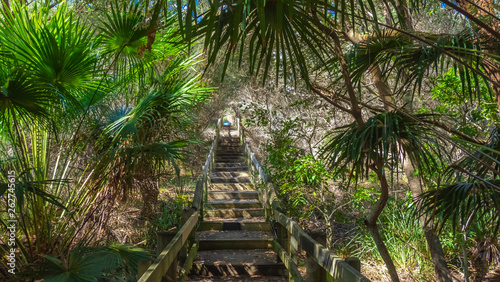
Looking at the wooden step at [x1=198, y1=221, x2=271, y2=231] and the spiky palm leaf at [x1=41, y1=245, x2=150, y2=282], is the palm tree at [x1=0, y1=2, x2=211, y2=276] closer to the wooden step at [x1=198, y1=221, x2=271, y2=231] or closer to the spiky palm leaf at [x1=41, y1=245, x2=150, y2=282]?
the spiky palm leaf at [x1=41, y1=245, x2=150, y2=282]

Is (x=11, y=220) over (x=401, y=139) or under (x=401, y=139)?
under

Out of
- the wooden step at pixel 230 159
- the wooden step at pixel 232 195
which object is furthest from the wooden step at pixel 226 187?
the wooden step at pixel 230 159

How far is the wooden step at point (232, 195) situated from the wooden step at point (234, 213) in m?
1.23

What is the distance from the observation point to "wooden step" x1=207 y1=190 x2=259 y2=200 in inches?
378

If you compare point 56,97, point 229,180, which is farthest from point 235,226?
point 56,97

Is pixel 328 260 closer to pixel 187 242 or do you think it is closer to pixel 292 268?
pixel 292 268

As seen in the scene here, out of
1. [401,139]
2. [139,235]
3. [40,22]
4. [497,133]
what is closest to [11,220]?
[40,22]

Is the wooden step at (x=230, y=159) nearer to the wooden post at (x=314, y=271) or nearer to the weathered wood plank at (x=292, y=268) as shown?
the weathered wood plank at (x=292, y=268)

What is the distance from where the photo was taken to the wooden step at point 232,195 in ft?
31.5

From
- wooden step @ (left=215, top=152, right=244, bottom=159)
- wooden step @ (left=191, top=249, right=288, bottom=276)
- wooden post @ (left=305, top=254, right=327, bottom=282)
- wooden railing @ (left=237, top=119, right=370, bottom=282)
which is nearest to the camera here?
wooden railing @ (left=237, top=119, right=370, bottom=282)

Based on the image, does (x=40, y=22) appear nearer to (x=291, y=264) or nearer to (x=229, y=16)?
(x=229, y=16)

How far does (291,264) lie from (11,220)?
282 cm

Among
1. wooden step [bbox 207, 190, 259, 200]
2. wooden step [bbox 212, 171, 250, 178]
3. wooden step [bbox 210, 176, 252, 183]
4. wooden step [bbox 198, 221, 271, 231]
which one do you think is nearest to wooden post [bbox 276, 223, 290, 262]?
wooden step [bbox 198, 221, 271, 231]

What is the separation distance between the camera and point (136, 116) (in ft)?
14.8
